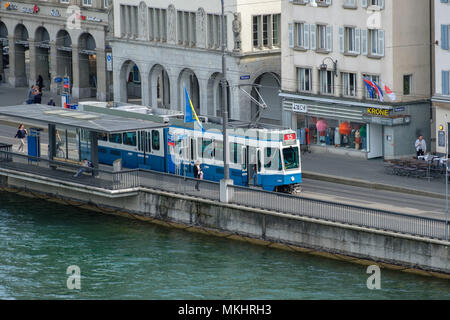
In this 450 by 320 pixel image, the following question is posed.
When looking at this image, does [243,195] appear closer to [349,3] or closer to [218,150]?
[218,150]

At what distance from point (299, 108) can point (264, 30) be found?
28.8ft

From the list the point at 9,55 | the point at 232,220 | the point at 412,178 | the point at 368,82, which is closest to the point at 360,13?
the point at 368,82

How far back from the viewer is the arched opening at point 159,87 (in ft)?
355

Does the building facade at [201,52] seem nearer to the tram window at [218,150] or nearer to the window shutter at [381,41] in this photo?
the window shutter at [381,41]

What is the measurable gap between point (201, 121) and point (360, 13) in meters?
12.4

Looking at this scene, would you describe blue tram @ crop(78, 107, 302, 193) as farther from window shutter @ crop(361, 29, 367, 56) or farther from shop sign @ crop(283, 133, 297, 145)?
window shutter @ crop(361, 29, 367, 56)

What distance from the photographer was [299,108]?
94250 millimetres

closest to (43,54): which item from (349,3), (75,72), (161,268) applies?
(75,72)

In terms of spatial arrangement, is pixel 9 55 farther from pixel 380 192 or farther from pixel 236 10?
pixel 380 192

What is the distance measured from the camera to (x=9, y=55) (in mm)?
128750

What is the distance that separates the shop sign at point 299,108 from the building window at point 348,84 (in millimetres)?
3259

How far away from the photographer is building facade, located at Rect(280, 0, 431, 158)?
8775 centimetres

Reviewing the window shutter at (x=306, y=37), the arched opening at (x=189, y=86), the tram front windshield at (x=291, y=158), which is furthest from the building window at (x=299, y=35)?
the tram front windshield at (x=291, y=158)

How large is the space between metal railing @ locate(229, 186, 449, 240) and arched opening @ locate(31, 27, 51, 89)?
169 feet
